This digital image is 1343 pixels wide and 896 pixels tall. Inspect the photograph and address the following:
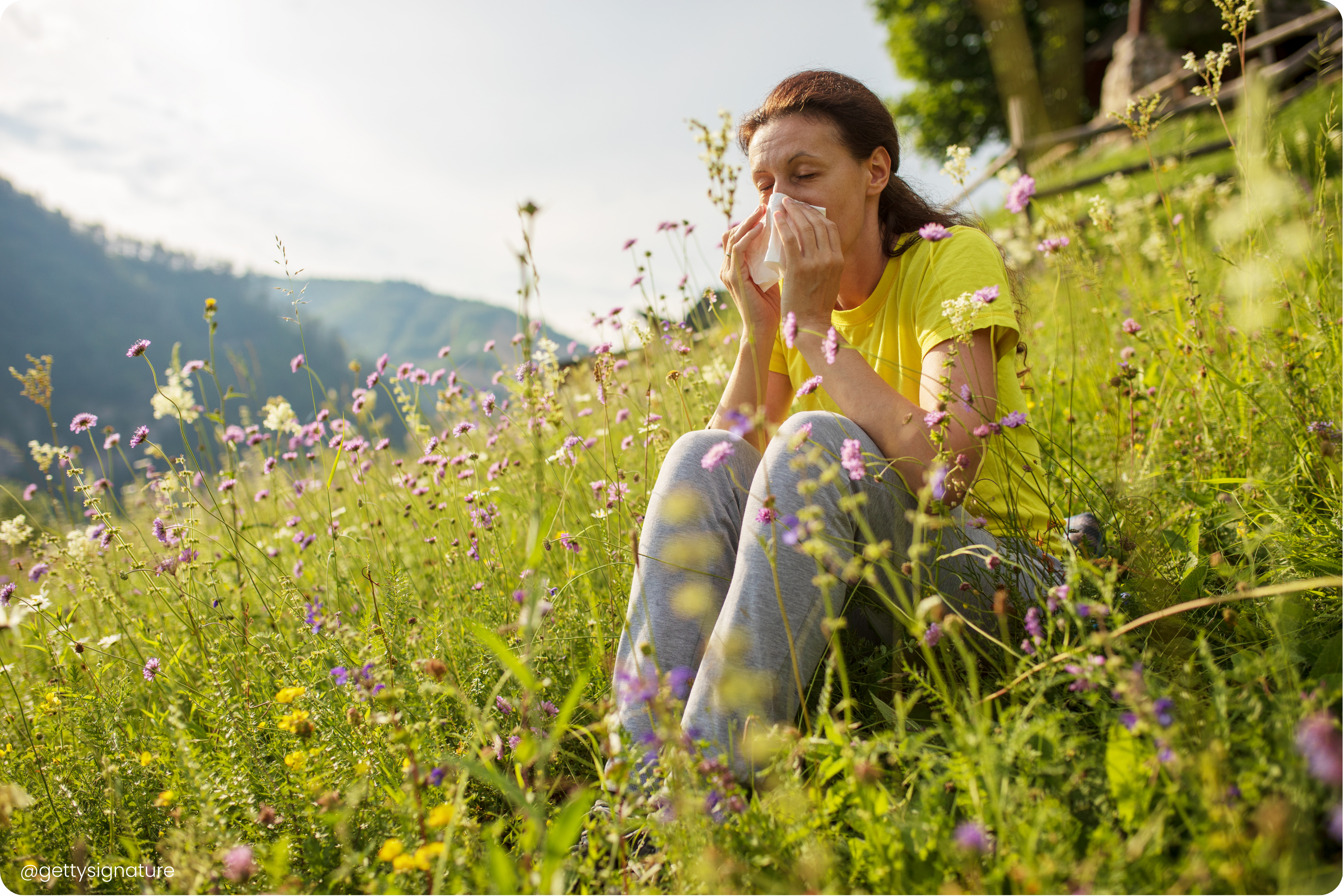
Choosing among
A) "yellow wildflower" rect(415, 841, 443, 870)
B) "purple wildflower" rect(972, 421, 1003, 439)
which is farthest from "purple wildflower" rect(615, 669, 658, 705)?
"purple wildflower" rect(972, 421, 1003, 439)

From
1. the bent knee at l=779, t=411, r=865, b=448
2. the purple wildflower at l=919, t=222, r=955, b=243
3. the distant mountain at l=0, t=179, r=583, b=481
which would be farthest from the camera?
the distant mountain at l=0, t=179, r=583, b=481

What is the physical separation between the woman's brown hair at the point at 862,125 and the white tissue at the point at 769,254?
0.78 feet

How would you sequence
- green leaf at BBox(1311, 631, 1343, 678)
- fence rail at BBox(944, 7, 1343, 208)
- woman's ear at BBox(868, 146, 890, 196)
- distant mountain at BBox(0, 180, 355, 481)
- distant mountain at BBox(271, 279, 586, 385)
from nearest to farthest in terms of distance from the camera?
green leaf at BBox(1311, 631, 1343, 678)
woman's ear at BBox(868, 146, 890, 196)
fence rail at BBox(944, 7, 1343, 208)
distant mountain at BBox(0, 180, 355, 481)
distant mountain at BBox(271, 279, 586, 385)

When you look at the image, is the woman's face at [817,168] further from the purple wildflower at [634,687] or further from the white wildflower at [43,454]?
the white wildflower at [43,454]

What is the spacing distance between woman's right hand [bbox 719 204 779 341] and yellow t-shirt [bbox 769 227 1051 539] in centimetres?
13

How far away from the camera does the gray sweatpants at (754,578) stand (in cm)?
129

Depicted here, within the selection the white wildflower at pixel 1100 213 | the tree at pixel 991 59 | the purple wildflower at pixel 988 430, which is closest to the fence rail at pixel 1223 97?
the white wildflower at pixel 1100 213

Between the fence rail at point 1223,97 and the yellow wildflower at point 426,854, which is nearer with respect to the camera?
the yellow wildflower at point 426,854

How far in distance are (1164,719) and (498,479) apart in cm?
237

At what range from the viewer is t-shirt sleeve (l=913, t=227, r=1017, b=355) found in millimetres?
1559

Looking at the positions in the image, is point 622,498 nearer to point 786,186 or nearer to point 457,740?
point 457,740

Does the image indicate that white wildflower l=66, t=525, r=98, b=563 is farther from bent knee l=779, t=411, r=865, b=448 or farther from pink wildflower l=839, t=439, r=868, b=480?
pink wildflower l=839, t=439, r=868, b=480

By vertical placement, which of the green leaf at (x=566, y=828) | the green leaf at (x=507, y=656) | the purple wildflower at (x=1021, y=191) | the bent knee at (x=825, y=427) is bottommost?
the green leaf at (x=566, y=828)

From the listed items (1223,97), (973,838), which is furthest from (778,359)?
(1223,97)
